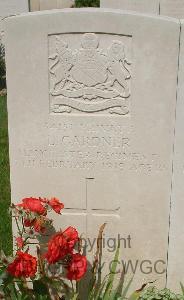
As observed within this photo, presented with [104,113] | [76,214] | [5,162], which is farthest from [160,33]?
[5,162]

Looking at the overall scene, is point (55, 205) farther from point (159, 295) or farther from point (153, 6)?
point (153, 6)

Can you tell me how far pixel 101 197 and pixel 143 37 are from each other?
3.04 ft

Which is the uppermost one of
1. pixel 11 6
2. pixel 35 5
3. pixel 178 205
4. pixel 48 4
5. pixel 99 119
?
pixel 48 4

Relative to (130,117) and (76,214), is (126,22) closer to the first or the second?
(130,117)

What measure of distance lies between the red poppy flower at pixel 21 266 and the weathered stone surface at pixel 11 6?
7.70 meters

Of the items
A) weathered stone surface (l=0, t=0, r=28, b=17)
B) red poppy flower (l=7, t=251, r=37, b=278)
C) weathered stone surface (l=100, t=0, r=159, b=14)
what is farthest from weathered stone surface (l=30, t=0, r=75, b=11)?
red poppy flower (l=7, t=251, r=37, b=278)

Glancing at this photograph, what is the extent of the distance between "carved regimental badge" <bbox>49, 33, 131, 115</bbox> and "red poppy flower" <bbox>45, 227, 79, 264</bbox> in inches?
26.3

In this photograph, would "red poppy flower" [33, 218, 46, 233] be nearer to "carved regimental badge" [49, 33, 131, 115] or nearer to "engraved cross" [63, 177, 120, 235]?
"engraved cross" [63, 177, 120, 235]

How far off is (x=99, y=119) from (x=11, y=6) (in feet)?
24.1

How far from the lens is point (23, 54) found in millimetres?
2365

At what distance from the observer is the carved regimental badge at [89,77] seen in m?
2.33

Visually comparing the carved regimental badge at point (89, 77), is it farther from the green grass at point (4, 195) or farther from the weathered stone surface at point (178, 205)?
the green grass at point (4, 195)

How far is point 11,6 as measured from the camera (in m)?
9.09

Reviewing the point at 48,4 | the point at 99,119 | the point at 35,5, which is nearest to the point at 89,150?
the point at 99,119
